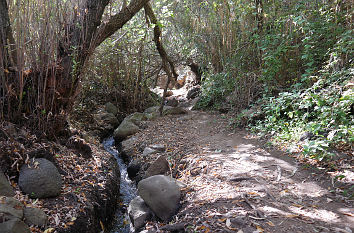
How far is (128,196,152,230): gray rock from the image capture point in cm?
256

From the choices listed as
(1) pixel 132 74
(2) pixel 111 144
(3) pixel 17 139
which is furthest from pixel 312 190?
(1) pixel 132 74

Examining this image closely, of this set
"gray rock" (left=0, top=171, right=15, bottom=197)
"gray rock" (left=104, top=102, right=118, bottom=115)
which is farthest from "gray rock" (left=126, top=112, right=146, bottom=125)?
"gray rock" (left=0, top=171, right=15, bottom=197)

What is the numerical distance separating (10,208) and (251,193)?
2.03 metres

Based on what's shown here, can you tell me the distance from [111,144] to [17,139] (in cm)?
290

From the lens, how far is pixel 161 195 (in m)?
2.53

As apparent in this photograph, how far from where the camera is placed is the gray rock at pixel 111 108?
6848mm

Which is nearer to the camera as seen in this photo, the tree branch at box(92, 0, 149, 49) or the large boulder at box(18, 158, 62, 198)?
the large boulder at box(18, 158, 62, 198)

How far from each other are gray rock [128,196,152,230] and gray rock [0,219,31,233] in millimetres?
1067

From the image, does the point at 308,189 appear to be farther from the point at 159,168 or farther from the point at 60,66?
the point at 60,66

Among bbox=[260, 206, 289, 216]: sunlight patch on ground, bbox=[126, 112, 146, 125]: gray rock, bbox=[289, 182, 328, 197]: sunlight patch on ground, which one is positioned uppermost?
bbox=[126, 112, 146, 125]: gray rock

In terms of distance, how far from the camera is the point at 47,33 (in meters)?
2.80

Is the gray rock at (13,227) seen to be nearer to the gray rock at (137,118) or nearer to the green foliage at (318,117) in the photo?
the green foliage at (318,117)

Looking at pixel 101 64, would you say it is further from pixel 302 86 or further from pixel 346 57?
pixel 346 57

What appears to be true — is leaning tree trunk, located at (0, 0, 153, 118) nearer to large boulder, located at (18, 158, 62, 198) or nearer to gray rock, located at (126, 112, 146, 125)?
large boulder, located at (18, 158, 62, 198)
